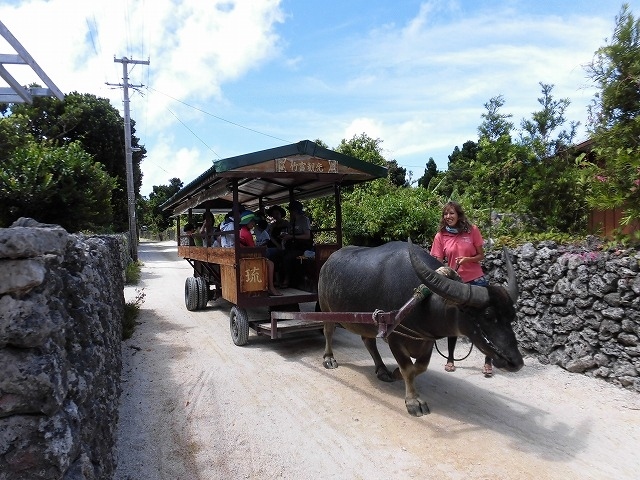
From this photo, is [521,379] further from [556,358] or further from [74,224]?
[74,224]

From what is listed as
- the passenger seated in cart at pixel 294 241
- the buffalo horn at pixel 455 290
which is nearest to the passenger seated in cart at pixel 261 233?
the passenger seated in cart at pixel 294 241

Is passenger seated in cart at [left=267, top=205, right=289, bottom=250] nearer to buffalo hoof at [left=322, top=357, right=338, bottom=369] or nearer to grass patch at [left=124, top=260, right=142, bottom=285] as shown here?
buffalo hoof at [left=322, top=357, right=338, bottom=369]

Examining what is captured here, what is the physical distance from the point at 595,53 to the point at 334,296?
12.6ft

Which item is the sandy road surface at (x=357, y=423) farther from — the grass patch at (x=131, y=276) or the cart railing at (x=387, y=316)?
the grass patch at (x=131, y=276)

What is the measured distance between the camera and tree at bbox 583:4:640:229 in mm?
4230

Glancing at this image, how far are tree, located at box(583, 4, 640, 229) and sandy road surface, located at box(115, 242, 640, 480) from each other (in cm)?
182

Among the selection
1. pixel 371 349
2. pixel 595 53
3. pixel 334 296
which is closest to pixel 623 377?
pixel 371 349

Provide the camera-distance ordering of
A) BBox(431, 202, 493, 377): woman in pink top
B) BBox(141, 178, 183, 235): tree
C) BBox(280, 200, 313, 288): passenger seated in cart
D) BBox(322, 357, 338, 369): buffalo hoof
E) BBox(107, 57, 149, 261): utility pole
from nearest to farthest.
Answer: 1. BBox(431, 202, 493, 377): woman in pink top
2. BBox(322, 357, 338, 369): buffalo hoof
3. BBox(280, 200, 313, 288): passenger seated in cart
4. BBox(107, 57, 149, 261): utility pole
5. BBox(141, 178, 183, 235): tree

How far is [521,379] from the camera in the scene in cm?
449

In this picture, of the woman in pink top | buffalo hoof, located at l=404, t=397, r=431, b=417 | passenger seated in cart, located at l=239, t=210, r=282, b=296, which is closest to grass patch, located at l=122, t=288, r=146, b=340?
passenger seated in cart, located at l=239, t=210, r=282, b=296

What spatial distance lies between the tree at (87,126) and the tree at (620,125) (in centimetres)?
2168

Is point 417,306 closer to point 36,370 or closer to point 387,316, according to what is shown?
point 387,316

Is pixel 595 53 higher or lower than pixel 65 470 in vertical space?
higher

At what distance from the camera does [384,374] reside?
4566 mm
